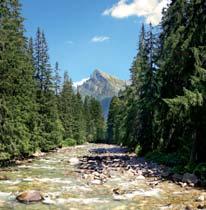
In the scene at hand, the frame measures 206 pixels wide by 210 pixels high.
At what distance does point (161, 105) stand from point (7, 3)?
1428cm

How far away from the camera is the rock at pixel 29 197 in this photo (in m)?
17.3

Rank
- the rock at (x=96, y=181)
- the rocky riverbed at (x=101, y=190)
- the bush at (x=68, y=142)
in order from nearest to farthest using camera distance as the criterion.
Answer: the rocky riverbed at (x=101, y=190) → the rock at (x=96, y=181) → the bush at (x=68, y=142)

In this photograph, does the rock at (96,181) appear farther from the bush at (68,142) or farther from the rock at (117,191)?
the bush at (68,142)

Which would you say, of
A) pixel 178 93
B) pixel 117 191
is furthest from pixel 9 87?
pixel 117 191

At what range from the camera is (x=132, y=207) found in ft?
52.8

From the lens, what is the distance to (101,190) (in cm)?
2022

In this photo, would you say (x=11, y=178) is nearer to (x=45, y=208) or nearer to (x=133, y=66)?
(x=45, y=208)

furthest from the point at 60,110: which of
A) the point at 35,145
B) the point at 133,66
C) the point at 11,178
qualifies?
the point at 11,178

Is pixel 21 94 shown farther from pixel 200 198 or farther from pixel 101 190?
pixel 200 198

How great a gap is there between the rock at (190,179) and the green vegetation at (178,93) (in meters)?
0.54

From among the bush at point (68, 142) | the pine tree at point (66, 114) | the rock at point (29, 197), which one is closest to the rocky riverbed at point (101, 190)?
the rock at point (29, 197)

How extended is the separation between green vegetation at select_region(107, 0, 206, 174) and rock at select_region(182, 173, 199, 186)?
0.54 metres

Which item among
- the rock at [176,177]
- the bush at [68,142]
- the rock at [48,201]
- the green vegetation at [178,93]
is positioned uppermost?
the green vegetation at [178,93]

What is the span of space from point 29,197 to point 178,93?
17230 mm
